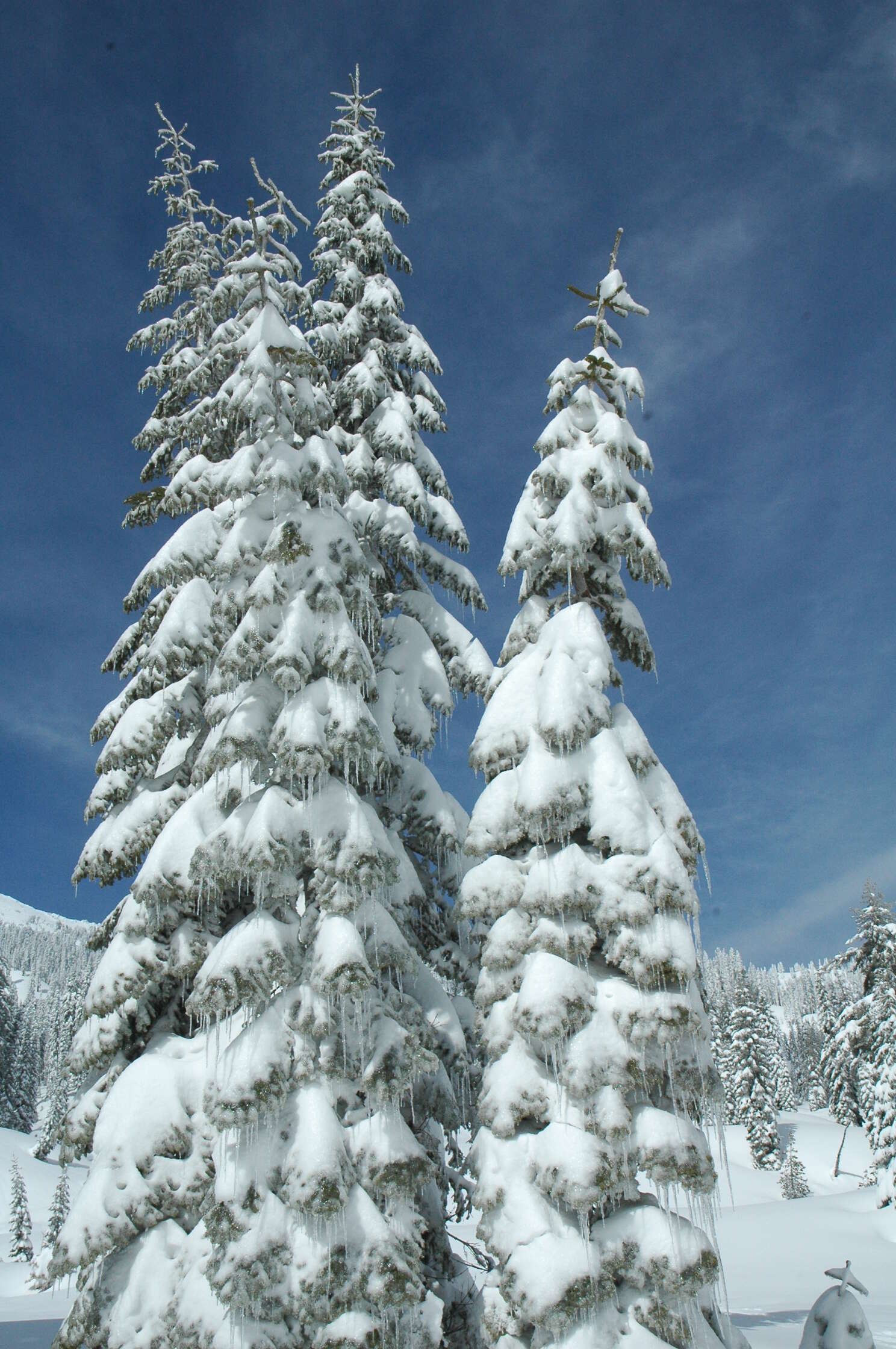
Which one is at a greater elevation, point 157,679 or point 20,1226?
point 157,679

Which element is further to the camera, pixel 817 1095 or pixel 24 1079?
pixel 817 1095

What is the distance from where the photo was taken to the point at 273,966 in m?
9.32

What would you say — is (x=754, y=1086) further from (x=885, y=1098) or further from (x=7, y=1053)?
(x=7, y=1053)

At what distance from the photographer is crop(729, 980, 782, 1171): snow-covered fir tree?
205ft

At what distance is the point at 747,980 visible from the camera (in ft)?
222

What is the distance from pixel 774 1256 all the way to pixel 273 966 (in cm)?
3649

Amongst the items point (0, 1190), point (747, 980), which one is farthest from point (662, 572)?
point (0, 1190)

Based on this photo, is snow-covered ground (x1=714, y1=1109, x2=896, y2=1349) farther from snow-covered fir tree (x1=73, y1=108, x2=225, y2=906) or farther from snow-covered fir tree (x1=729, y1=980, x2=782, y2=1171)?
snow-covered fir tree (x1=73, y1=108, x2=225, y2=906)

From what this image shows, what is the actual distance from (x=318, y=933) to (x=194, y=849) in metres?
1.94

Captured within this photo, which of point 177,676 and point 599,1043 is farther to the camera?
point 177,676

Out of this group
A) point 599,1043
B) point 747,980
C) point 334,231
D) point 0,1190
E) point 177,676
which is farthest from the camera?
point 747,980

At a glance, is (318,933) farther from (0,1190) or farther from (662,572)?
(0,1190)

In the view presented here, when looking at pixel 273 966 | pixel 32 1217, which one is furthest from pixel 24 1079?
pixel 273 966

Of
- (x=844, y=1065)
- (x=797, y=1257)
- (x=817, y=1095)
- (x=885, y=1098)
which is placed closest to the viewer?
(x=797, y=1257)
